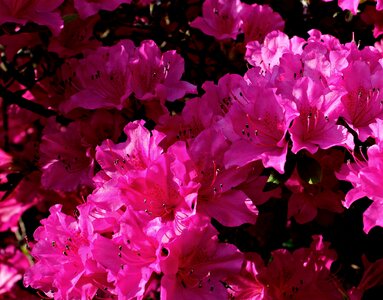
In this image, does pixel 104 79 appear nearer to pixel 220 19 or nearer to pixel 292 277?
pixel 220 19

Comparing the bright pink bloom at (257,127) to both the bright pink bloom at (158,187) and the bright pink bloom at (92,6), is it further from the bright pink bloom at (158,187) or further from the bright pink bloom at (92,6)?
the bright pink bloom at (92,6)

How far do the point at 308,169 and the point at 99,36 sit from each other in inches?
41.9

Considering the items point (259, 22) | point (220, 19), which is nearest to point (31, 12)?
point (220, 19)

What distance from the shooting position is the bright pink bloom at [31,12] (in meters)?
1.71

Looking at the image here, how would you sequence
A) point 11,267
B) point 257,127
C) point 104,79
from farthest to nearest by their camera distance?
point 11,267 → point 104,79 → point 257,127

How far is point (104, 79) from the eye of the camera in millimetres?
Result: 1832

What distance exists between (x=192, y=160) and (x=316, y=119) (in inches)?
11.4

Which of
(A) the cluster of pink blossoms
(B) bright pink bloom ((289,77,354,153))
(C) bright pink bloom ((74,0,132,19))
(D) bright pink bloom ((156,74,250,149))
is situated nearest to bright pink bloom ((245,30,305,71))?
(A) the cluster of pink blossoms

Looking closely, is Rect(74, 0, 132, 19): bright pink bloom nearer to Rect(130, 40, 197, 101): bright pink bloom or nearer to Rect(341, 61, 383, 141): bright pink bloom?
Rect(130, 40, 197, 101): bright pink bloom

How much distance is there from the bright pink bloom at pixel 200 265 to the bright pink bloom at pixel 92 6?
2.36 feet

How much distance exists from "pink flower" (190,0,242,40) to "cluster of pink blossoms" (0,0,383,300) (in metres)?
0.03

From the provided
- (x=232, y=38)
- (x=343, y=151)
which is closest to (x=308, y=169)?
(x=343, y=151)

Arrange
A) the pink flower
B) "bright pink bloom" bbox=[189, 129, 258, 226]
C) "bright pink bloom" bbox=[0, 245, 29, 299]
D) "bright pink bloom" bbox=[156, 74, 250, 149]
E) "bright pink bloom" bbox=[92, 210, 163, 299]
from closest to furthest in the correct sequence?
"bright pink bloom" bbox=[92, 210, 163, 299] → "bright pink bloom" bbox=[189, 129, 258, 226] → "bright pink bloom" bbox=[156, 74, 250, 149] → the pink flower → "bright pink bloom" bbox=[0, 245, 29, 299]

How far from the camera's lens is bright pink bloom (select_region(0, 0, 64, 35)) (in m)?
1.71
